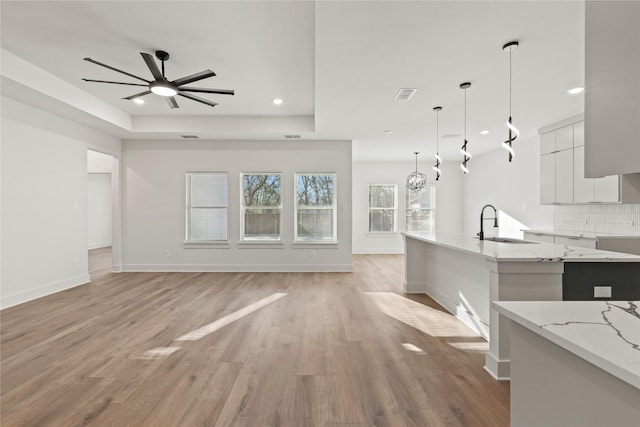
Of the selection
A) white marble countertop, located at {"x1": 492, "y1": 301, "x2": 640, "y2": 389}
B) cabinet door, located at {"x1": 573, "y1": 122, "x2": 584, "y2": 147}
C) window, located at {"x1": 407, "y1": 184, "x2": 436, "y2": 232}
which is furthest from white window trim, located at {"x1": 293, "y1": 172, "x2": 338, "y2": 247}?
white marble countertop, located at {"x1": 492, "y1": 301, "x2": 640, "y2": 389}

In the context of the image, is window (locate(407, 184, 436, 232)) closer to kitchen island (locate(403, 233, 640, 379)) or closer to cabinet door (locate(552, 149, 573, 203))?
cabinet door (locate(552, 149, 573, 203))

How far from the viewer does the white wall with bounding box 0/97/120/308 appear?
405 centimetres

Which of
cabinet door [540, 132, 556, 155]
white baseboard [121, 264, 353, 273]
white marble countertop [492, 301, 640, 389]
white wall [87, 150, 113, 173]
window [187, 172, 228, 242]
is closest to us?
white marble countertop [492, 301, 640, 389]

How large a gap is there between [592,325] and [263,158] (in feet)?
20.0

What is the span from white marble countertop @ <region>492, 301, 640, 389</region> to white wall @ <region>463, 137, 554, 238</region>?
5.43 meters

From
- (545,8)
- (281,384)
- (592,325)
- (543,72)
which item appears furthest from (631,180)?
(543,72)

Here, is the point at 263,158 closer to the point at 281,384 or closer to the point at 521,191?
the point at 281,384

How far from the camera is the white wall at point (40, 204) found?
13.3 feet

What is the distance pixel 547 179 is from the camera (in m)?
5.45

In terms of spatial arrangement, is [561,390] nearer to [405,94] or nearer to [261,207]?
[405,94]

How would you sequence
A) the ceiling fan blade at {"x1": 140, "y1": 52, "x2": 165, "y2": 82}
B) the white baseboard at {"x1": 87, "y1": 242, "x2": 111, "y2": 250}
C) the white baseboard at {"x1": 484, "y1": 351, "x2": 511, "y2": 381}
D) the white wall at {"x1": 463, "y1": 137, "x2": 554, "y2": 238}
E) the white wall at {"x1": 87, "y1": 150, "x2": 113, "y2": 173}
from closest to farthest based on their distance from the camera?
the white baseboard at {"x1": 484, "y1": 351, "x2": 511, "y2": 381} < the ceiling fan blade at {"x1": 140, "y1": 52, "x2": 165, "y2": 82} < the white wall at {"x1": 463, "y1": 137, "x2": 554, "y2": 238} < the white wall at {"x1": 87, "y1": 150, "x2": 113, "y2": 173} < the white baseboard at {"x1": 87, "y1": 242, "x2": 111, "y2": 250}

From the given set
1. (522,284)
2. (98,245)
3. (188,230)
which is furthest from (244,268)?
(98,245)

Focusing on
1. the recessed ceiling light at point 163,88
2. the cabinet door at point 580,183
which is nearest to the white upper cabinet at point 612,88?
the recessed ceiling light at point 163,88

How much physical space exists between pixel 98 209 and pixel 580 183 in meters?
13.0
